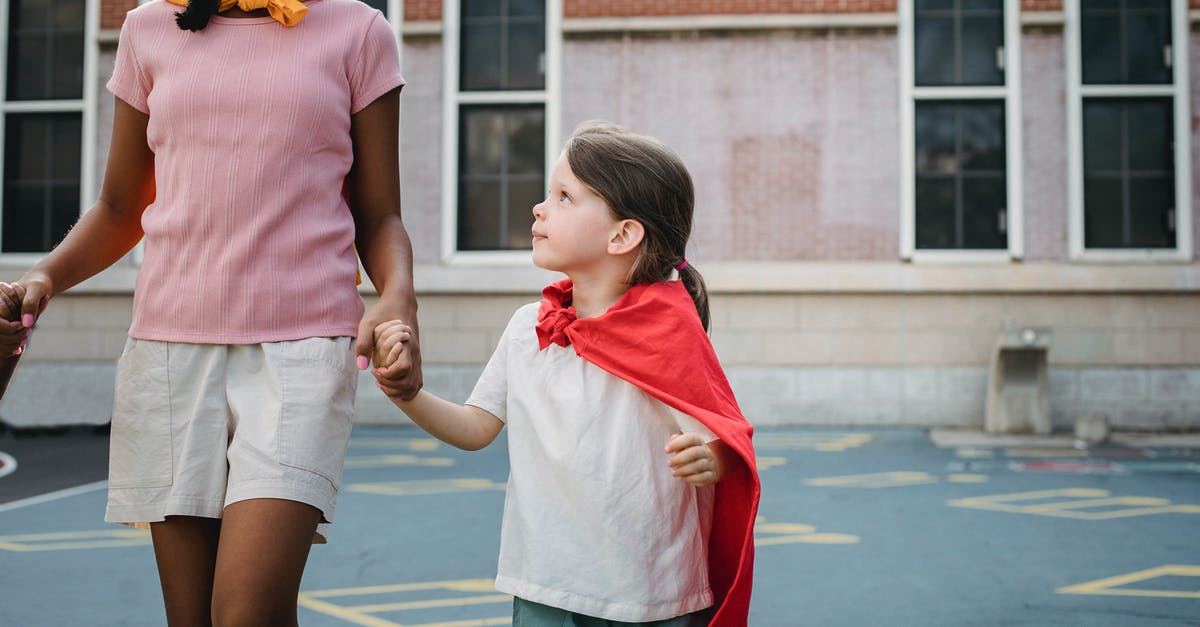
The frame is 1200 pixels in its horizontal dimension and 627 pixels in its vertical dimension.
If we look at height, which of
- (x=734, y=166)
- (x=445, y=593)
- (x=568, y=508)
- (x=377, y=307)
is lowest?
(x=445, y=593)

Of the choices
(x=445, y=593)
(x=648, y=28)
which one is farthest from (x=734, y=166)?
(x=445, y=593)

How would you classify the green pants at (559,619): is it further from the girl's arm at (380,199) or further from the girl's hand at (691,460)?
the girl's arm at (380,199)

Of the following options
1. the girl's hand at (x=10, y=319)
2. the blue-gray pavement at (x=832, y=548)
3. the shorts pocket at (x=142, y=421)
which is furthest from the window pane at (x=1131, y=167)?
the girl's hand at (x=10, y=319)

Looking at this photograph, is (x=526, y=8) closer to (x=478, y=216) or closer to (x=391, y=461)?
(x=478, y=216)

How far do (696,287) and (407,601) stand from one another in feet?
8.19

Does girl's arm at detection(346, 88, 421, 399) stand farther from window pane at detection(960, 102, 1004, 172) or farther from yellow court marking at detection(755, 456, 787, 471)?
window pane at detection(960, 102, 1004, 172)

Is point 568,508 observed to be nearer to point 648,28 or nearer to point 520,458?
point 520,458

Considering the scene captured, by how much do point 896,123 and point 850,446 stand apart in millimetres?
3280

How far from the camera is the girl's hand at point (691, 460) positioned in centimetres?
193

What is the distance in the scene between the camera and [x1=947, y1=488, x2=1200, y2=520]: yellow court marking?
6.18 m

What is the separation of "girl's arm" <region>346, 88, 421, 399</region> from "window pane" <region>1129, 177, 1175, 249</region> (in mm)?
9974

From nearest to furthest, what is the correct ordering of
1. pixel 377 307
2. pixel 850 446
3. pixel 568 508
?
pixel 377 307, pixel 568 508, pixel 850 446

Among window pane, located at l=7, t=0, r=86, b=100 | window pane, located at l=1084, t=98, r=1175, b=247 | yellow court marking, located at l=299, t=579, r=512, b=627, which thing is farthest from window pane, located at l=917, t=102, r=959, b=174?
window pane, located at l=7, t=0, r=86, b=100

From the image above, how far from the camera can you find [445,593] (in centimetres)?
439
